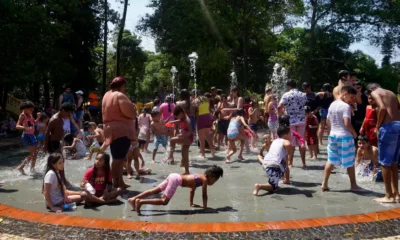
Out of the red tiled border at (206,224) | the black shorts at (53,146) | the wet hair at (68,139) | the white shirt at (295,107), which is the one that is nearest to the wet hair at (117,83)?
the black shorts at (53,146)

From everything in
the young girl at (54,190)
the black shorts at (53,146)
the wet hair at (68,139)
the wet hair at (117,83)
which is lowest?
the young girl at (54,190)

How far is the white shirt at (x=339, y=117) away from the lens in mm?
6508

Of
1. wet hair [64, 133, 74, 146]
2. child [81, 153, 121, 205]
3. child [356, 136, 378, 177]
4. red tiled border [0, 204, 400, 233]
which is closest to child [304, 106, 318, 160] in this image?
child [356, 136, 378, 177]

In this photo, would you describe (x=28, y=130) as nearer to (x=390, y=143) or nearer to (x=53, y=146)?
(x=53, y=146)

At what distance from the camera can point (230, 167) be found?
910 centimetres

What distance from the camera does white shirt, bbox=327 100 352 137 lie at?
21.4 ft

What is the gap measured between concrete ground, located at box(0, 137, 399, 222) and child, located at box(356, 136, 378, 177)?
1.27 feet

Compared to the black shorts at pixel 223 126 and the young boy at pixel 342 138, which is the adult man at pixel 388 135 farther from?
the black shorts at pixel 223 126

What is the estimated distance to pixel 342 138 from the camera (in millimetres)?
6500

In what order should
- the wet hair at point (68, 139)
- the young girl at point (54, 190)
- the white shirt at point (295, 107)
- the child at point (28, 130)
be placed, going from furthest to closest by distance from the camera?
the wet hair at point (68, 139), the white shirt at point (295, 107), the child at point (28, 130), the young girl at point (54, 190)

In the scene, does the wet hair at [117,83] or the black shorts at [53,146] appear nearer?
the wet hair at [117,83]

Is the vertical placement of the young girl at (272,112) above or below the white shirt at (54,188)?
above

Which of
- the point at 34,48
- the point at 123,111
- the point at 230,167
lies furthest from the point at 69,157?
the point at 34,48

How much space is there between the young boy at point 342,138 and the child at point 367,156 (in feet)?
4.29
